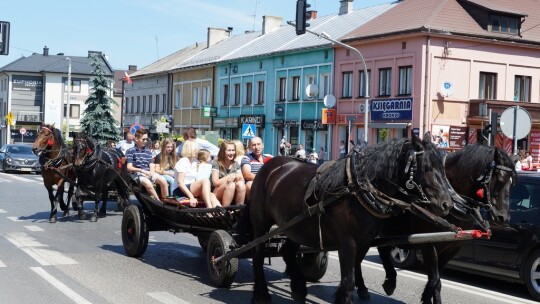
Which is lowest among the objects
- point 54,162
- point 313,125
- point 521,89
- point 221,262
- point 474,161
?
point 221,262

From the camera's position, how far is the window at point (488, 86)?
124ft

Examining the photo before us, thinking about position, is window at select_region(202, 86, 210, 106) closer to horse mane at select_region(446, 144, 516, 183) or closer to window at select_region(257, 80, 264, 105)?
window at select_region(257, 80, 264, 105)

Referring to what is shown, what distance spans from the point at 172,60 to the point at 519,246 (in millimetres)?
61328

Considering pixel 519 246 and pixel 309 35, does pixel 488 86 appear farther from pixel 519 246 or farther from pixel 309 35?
pixel 519 246

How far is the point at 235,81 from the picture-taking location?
54000 mm

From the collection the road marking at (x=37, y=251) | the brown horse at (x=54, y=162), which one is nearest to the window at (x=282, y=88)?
the brown horse at (x=54, y=162)

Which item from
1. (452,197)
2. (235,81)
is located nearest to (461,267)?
(452,197)

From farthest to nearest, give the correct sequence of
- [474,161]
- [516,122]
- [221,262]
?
[516,122], [221,262], [474,161]

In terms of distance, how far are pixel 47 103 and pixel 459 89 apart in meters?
67.4

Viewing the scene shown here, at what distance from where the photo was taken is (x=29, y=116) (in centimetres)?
9394

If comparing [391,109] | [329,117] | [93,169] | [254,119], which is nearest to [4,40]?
[93,169]

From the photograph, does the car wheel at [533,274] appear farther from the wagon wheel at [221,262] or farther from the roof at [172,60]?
the roof at [172,60]

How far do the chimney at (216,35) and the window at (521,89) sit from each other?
31531 mm

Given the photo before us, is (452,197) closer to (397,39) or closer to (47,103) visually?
(397,39)
